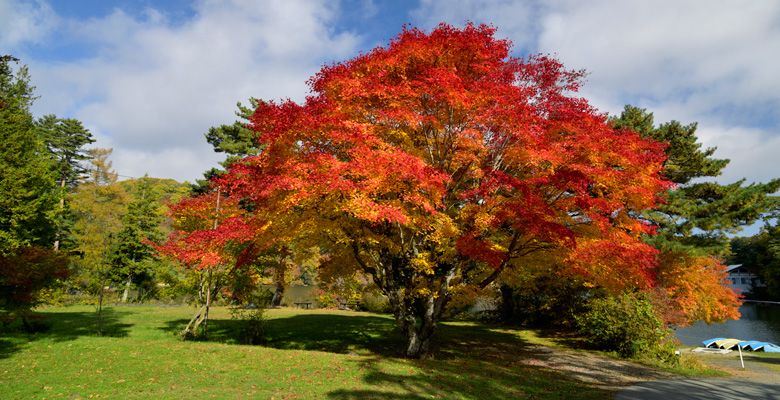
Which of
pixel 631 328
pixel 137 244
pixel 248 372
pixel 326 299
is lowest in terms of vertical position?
pixel 326 299

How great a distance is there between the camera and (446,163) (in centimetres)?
1066

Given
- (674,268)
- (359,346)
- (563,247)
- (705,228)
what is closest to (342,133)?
(563,247)

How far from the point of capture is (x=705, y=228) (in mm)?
15250

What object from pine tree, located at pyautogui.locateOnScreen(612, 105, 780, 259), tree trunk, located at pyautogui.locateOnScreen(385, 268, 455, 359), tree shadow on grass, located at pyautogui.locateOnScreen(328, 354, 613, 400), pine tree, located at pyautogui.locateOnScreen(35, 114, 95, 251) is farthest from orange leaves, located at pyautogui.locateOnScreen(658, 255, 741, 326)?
pine tree, located at pyautogui.locateOnScreen(35, 114, 95, 251)

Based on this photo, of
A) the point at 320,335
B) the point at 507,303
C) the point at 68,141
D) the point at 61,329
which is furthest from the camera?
the point at 68,141

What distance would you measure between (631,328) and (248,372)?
1312 cm

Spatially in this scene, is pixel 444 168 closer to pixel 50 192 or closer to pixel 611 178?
pixel 611 178

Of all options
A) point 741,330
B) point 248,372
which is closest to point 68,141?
point 248,372

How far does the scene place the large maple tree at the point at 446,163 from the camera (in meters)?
8.55

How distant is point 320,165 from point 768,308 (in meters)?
62.8

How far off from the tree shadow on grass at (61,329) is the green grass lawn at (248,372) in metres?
0.05

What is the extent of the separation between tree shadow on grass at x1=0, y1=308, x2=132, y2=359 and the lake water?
29.7 metres

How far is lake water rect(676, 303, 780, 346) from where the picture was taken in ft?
80.8

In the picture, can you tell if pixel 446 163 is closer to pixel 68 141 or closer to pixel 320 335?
pixel 320 335
